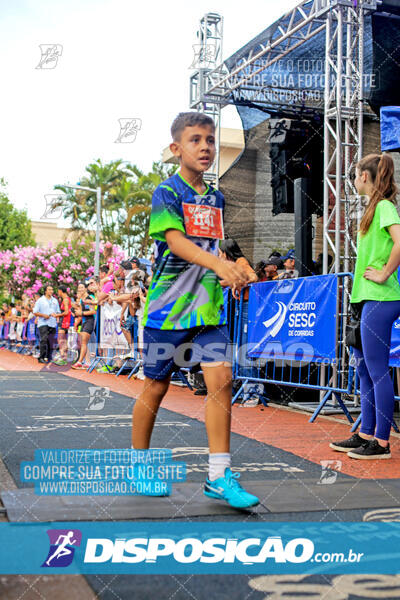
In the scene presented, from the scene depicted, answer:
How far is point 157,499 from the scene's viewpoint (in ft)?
10.8

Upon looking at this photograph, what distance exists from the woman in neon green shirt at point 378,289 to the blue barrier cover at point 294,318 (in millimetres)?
1937

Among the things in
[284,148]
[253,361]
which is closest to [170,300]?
[253,361]

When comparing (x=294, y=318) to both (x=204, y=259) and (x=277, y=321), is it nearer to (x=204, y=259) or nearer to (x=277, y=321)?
(x=277, y=321)

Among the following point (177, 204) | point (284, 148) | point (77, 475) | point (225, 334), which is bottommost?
point (77, 475)

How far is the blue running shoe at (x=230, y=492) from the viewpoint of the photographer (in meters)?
3.09

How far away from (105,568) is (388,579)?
3.05ft

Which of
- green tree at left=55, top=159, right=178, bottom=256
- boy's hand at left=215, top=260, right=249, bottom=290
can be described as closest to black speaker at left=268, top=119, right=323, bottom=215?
boy's hand at left=215, top=260, right=249, bottom=290

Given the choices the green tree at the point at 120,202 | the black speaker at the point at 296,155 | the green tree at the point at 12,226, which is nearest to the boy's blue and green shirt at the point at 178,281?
the black speaker at the point at 296,155

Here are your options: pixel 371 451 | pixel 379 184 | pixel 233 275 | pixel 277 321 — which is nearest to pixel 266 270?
pixel 277 321

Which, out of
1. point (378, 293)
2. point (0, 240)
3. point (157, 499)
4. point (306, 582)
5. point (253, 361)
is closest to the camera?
point (306, 582)

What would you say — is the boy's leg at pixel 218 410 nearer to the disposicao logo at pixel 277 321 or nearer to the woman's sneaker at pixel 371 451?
the woman's sneaker at pixel 371 451

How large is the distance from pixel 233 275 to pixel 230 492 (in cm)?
96

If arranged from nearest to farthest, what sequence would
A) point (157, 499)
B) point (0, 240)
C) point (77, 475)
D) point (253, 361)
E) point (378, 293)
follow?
point (157, 499), point (77, 475), point (378, 293), point (253, 361), point (0, 240)

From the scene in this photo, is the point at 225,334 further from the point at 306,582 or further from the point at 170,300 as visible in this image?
the point at 306,582
